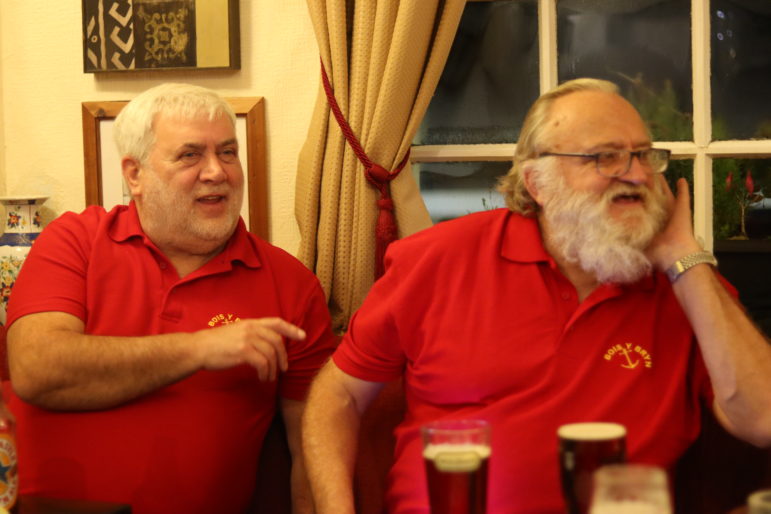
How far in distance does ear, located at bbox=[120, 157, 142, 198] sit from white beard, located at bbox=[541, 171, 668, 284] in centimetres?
98

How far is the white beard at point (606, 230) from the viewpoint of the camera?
1767 mm

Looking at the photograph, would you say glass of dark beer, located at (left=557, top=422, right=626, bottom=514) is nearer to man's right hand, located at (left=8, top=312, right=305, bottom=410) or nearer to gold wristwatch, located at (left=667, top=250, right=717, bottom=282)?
gold wristwatch, located at (left=667, top=250, right=717, bottom=282)

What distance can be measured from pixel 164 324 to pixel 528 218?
0.84m

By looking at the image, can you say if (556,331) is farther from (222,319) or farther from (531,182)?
(222,319)

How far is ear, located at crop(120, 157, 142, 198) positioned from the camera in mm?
2158

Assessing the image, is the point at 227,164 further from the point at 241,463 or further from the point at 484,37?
the point at 484,37

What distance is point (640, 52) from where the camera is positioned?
2.59 meters

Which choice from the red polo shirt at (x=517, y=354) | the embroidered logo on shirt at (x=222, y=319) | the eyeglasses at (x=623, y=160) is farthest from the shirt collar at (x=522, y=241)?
the embroidered logo on shirt at (x=222, y=319)

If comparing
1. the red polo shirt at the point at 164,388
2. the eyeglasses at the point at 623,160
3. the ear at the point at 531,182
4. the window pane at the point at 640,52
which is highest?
the window pane at the point at 640,52

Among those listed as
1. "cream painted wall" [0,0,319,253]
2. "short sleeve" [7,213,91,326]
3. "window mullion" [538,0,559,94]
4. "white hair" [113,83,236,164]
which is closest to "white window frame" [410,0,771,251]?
"window mullion" [538,0,559,94]

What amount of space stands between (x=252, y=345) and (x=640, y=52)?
1.47 m

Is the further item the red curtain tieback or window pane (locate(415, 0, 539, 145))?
window pane (locate(415, 0, 539, 145))

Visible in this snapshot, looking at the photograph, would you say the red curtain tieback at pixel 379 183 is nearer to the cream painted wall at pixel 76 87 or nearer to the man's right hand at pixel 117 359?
the cream painted wall at pixel 76 87

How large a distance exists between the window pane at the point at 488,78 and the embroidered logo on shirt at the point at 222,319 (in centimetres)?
91
